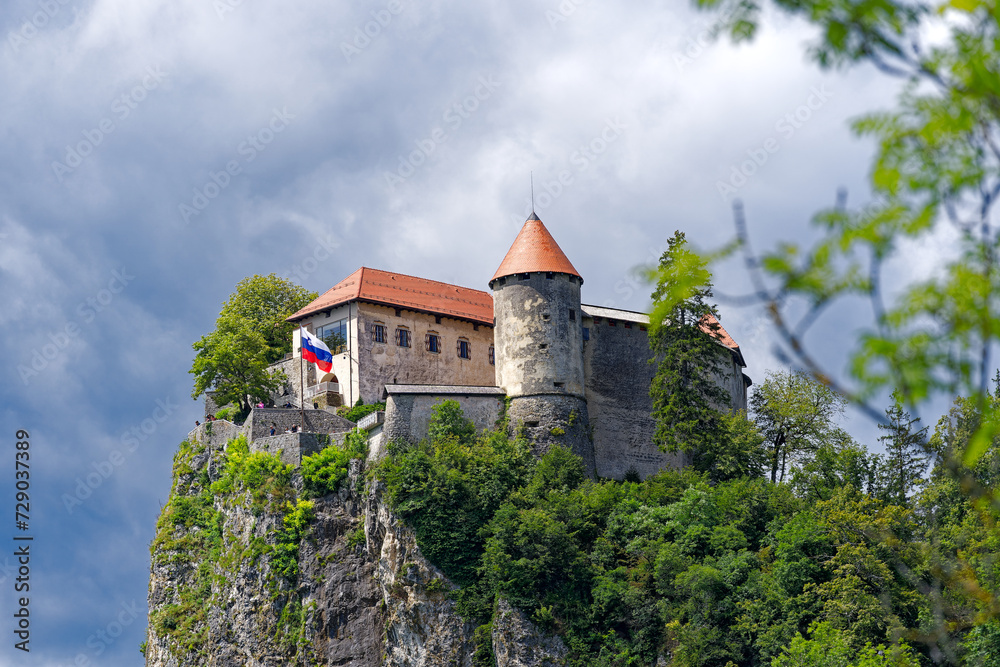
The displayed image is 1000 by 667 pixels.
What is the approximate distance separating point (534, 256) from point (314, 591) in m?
17.1

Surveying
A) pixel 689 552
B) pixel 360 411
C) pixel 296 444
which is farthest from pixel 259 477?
pixel 689 552

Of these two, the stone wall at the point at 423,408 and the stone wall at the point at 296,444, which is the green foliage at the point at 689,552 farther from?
the stone wall at the point at 296,444

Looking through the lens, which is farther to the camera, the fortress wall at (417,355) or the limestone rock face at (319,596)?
the fortress wall at (417,355)

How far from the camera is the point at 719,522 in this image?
42.8 metres

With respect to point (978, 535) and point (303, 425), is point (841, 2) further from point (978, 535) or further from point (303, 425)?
point (303, 425)

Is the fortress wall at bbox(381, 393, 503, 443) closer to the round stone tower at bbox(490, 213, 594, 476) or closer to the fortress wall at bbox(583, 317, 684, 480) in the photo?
the round stone tower at bbox(490, 213, 594, 476)

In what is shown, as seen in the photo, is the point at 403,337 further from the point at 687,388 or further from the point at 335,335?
the point at 687,388

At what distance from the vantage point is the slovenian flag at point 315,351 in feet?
164

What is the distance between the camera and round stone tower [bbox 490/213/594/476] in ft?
161

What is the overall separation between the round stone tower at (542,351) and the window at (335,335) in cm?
674

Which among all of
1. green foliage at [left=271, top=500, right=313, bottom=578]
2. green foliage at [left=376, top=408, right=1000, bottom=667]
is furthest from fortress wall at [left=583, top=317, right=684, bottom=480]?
green foliage at [left=271, top=500, right=313, bottom=578]

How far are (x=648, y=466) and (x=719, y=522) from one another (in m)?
9.11

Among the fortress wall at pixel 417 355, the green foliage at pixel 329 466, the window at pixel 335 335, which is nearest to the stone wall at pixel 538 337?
the fortress wall at pixel 417 355

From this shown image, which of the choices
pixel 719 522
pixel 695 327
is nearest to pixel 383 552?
pixel 719 522
